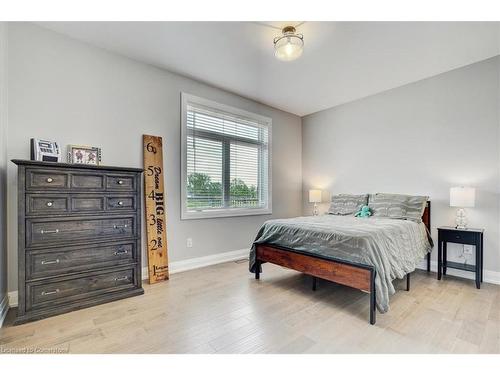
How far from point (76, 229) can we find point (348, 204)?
346cm

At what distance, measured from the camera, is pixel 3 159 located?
215 cm

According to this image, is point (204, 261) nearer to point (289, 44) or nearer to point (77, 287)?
point (77, 287)

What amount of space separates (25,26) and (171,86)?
144cm

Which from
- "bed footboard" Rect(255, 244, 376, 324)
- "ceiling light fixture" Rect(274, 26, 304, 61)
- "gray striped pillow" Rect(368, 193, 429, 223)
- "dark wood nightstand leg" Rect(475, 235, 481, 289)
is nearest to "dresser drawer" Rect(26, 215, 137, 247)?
"bed footboard" Rect(255, 244, 376, 324)

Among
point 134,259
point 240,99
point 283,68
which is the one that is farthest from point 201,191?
point 283,68

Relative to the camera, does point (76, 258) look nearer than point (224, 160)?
Yes

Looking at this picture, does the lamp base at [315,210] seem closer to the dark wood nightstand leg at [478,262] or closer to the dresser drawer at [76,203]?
the dark wood nightstand leg at [478,262]

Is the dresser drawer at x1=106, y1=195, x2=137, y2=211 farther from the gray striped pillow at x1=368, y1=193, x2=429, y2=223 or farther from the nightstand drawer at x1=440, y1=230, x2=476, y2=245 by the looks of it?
the nightstand drawer at x1=440, y1=230, x2=476, y2=245

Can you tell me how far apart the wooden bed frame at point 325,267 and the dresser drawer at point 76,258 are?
4.72 feet

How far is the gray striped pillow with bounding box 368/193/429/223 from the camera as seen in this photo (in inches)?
124

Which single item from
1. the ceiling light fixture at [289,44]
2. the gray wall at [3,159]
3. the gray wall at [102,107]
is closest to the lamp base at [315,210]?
the gray wall at [102,107]

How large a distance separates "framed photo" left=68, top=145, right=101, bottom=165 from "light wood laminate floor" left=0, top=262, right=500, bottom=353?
55.2 inches

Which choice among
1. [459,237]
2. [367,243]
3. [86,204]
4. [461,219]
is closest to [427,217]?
[461,219]

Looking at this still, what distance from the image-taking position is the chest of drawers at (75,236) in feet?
6.60
